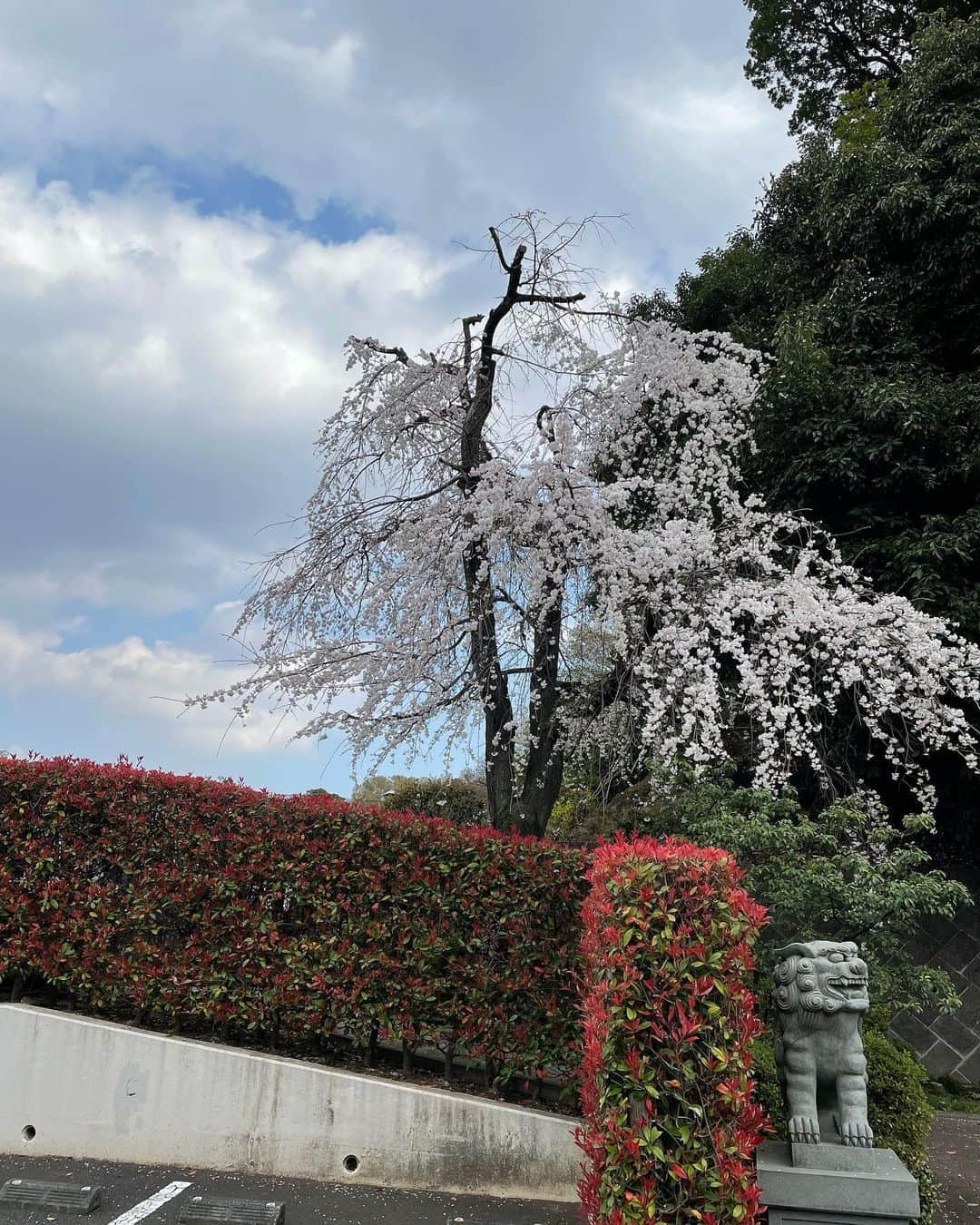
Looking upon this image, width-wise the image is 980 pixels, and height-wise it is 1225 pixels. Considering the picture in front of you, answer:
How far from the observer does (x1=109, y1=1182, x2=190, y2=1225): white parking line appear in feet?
14.6

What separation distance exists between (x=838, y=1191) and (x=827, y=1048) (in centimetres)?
51

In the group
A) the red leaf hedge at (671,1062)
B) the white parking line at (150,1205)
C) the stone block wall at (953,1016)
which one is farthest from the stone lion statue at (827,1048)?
the stone block wall at (953,1016)

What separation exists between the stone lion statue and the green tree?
14.5 metres

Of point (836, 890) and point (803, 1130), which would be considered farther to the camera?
point (836, 890)

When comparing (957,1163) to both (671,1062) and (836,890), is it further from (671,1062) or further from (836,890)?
(671,1062)

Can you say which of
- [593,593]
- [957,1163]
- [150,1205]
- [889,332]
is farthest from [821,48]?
[150,1205]

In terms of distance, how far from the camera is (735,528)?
8070mm

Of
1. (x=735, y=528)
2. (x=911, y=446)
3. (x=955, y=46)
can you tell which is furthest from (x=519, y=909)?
(x=955, y=46)

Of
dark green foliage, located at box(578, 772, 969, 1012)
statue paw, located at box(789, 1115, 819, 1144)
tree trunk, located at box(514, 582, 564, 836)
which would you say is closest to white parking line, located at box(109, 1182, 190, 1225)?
statue paw, located at box(789, 1115, 819, 1144)

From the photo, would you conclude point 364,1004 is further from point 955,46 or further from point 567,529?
point 955,46

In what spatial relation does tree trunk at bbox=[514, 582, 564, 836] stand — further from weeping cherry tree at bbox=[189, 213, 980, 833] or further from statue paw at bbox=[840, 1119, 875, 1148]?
statue paw at bbox=[840, 1119, 875, 1148]

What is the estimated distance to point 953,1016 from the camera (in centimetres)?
851

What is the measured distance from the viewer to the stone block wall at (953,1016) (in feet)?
27.3

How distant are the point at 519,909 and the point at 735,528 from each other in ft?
13.9
